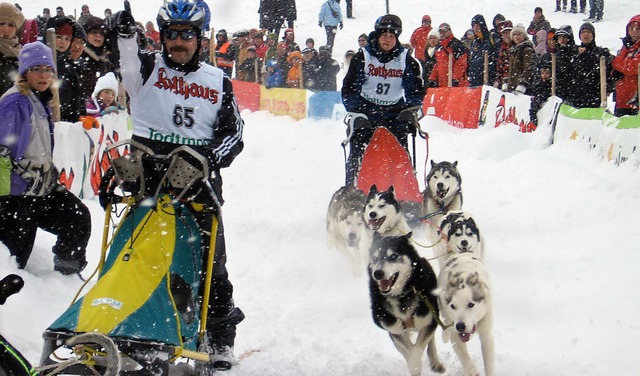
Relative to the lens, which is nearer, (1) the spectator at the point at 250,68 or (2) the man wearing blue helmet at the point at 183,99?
(2) the man wearing blue helmet at the point at 183,99

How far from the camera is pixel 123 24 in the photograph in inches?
134

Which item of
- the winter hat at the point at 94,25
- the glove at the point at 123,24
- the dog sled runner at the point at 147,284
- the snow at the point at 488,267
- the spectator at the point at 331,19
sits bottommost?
the snow at the point at 488,267

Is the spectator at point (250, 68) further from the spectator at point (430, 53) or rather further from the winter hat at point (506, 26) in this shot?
the winter hat at point (506, 26)

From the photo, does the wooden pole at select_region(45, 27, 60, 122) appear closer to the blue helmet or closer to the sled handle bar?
the sled handle bar

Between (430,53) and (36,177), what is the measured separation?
474 inches

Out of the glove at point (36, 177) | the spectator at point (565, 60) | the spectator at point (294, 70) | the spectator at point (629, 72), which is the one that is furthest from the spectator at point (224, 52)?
the glove at point (36, 177)

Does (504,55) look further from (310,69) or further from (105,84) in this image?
(105,84)

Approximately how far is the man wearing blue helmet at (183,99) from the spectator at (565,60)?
834 centimetres

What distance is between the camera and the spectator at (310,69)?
18.1 m

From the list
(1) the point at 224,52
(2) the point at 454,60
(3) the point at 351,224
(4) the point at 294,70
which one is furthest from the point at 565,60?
(1) the point at 224,52

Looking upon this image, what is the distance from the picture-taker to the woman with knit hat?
4.71 metres

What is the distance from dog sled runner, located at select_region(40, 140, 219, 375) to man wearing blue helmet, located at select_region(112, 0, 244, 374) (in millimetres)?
204

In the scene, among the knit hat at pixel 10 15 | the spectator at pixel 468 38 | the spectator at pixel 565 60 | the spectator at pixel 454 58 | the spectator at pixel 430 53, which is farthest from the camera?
the spectator at pixel 430 53

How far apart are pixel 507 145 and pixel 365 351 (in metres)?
7.73
